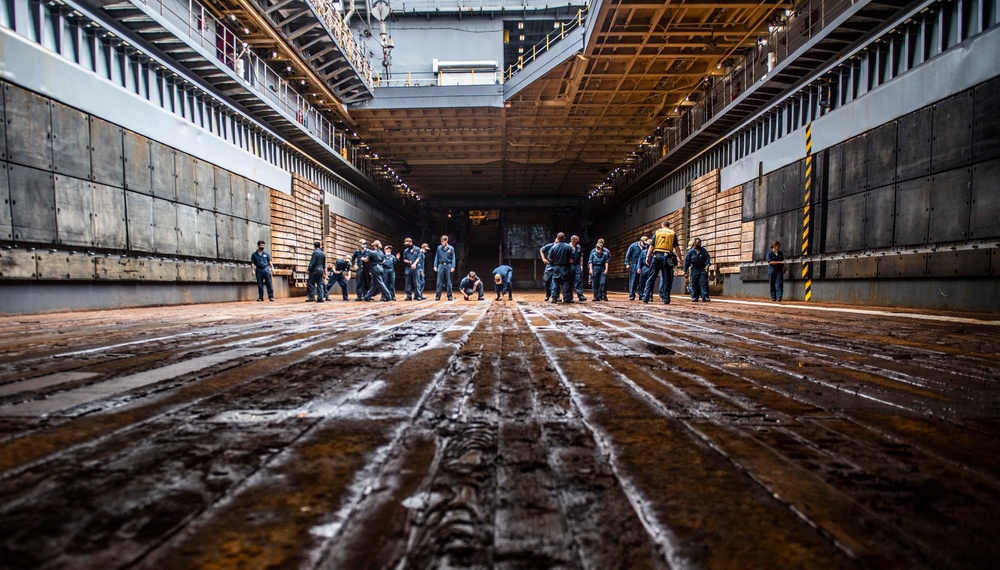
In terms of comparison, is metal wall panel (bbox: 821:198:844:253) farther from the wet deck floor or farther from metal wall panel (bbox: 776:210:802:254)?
the wet deck floor

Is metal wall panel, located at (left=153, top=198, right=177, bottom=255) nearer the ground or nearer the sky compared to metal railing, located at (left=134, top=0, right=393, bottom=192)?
nearer the ground

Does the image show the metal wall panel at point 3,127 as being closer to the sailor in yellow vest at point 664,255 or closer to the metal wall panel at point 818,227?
the sailor in yellow vest at point 664,255

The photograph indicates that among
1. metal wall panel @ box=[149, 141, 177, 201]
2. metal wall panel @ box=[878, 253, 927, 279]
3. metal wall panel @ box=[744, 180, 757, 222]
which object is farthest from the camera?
metal wall panel @ box=[744, 180, 757, 222]

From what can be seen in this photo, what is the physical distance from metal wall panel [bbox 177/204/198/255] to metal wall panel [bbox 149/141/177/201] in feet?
1.48

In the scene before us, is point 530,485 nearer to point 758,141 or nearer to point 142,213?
point 142,213

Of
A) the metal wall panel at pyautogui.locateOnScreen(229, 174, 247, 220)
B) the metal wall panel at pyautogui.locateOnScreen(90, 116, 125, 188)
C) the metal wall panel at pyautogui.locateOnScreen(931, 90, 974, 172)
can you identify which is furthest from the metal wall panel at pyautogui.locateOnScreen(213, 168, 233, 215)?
the metal wall panel at pyautogui.locateOnScreen(931, 90, 974, 172)

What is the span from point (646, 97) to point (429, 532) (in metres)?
20.4

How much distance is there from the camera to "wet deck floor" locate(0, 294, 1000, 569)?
81cm

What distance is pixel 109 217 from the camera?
9805 millimetres

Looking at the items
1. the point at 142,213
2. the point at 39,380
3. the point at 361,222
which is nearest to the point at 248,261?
the point at 142,213

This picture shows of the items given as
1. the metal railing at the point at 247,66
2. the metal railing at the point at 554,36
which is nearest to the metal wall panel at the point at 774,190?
the metal railing at the point at 554,36

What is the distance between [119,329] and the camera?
4.94 m

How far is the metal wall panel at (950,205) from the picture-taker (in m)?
8.41

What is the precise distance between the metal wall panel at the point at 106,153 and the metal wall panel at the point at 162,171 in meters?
0.92
